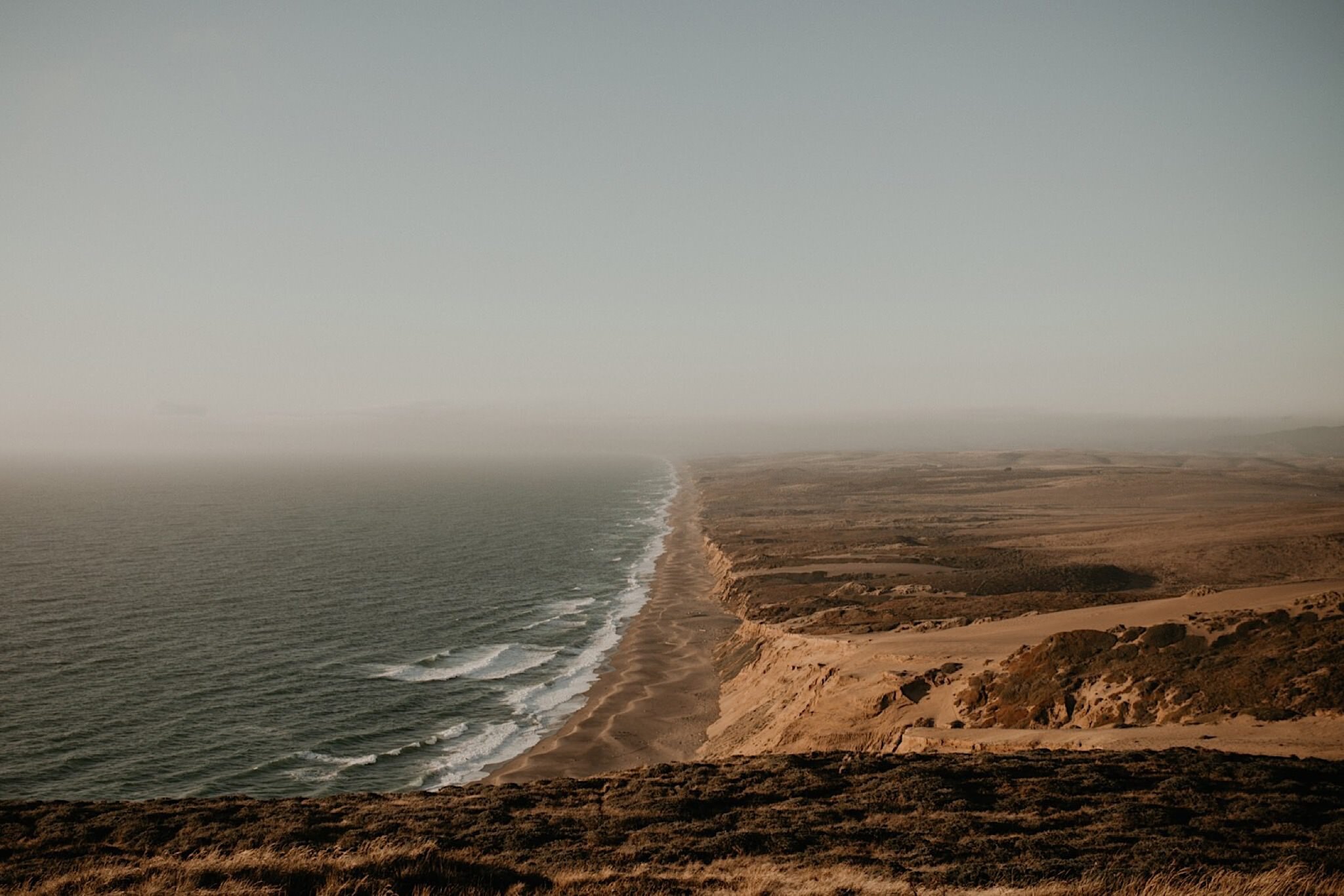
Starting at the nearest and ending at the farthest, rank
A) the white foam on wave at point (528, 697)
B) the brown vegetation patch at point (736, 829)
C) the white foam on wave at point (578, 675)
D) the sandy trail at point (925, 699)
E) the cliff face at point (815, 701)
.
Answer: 1. the brown vegetation patch at point (736, 829)
2. the sandy trail at point (925, 699)
3. the cliff face at point (815, 701)
4. the white foam on wave at point (528, 697)
5. the white foam on wave at point (578, 675)

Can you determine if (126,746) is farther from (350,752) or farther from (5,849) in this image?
(5,849)

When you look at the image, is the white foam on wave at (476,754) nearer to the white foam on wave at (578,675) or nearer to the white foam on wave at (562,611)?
the white foam on wave at (578,675)

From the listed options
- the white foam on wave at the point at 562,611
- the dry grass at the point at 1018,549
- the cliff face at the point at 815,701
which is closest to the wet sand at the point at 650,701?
the cliff face at the point at 815,701

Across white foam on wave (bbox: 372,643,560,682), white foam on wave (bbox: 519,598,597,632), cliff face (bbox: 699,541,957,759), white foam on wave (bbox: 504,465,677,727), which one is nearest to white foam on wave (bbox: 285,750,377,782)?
white foam on wave (bbox: 504,465,677,727)

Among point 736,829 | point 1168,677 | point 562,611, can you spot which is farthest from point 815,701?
point 562,611

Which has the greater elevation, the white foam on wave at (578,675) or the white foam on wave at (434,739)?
the white foam on wave at (434,739)

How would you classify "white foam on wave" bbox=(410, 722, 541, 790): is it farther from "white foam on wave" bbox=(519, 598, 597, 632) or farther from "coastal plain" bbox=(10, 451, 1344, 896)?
"white foam on wave" bbox=(519, 598, 597, 632)

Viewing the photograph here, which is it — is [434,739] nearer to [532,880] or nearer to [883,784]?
[883,784]
